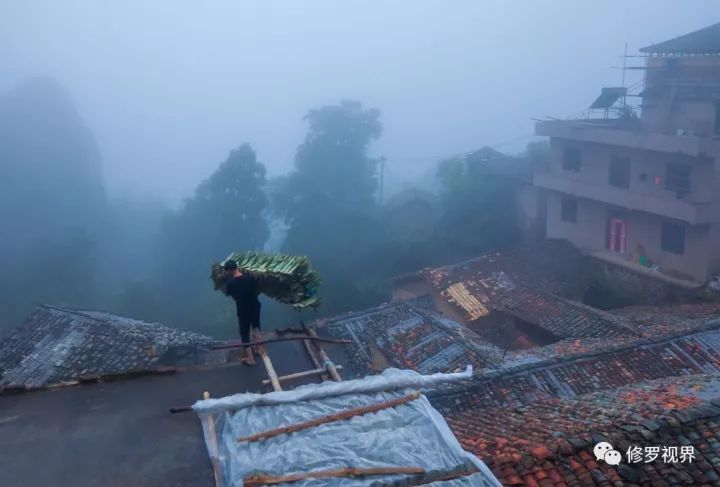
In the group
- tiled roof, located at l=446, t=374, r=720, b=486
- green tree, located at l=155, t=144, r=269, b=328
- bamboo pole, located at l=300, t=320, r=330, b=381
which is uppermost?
bamboo pole, located at l=300, t=320, r=330, b=381

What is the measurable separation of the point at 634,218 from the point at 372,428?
20480 millimetres

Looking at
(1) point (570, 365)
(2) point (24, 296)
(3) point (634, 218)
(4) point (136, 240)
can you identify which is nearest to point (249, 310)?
(1) point (570, 365)

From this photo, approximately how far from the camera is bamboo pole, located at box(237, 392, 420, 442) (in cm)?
439

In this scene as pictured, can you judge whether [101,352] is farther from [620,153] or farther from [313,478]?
[620,153]

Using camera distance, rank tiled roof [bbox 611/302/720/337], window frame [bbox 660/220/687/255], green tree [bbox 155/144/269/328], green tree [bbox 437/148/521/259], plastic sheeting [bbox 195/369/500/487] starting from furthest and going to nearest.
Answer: green tree [bbox 155/144/269/328] → green tree [bbox 437/148/521/259] → window frame [bbox 660/220/687/255] → tiled roof [bbox 611/302/720/337] → plastic sheeting [bbox 195/369/500/487]

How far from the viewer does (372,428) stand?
4.53m

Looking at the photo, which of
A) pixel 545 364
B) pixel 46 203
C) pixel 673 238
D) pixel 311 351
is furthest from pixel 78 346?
pixel 46 203

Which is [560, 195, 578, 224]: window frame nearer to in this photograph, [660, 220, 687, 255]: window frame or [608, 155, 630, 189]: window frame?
[608, 155, 630, 189]: window frame

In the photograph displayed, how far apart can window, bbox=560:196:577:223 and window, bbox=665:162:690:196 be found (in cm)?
463

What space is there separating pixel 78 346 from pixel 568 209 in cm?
1829

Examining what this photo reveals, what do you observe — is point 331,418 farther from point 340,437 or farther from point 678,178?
point 678,178

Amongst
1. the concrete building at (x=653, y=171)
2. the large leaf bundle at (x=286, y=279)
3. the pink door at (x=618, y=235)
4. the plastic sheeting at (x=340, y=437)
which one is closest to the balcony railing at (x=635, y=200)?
the concrete building at (x=653, y=171)

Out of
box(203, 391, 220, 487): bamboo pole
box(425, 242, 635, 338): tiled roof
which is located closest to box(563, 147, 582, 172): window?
box(425, 242, 635, 338): tiled roof

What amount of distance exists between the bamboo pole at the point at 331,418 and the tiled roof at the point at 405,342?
366 inches
